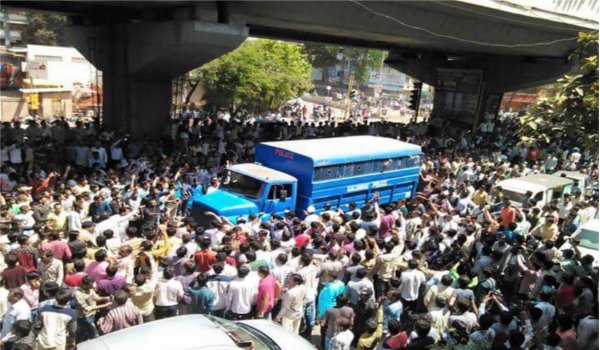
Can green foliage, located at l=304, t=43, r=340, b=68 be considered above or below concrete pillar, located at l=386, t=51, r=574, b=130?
above

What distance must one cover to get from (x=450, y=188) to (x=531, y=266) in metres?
6.10

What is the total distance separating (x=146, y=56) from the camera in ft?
62.3

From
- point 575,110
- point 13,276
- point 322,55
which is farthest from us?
point 322,55

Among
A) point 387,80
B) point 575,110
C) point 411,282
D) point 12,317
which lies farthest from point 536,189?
point 387,80

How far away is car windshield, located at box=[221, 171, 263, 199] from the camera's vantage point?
12.1 meters

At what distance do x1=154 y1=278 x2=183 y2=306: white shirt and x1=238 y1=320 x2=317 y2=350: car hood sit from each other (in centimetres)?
104

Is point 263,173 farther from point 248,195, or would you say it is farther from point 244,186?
point 248,195

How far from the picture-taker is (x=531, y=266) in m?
8.88

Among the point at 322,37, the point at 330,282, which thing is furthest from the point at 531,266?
the point at 322,37

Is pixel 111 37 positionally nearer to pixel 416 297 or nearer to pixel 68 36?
pixel 68 36

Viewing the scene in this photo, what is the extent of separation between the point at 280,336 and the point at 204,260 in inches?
79.7

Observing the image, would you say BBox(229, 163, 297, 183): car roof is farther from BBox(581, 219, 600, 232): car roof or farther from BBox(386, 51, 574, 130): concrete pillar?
BBox(386, 51, 574, 130): concrete pillar

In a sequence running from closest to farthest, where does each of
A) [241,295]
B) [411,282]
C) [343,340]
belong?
[343,340], [241,295], [411,282]

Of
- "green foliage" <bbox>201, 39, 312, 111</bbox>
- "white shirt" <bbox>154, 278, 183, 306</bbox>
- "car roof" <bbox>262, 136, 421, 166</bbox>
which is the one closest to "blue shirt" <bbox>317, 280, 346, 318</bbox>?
"white shirt" <bbox>154, 278, 183, 306</bbox>
